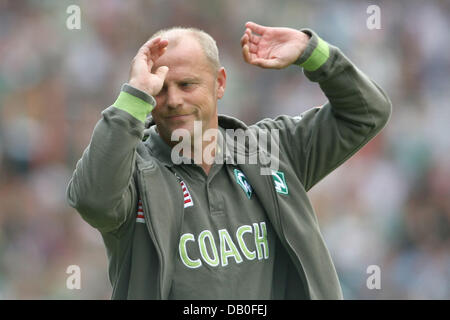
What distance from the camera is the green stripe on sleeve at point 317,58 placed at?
2.49 metres

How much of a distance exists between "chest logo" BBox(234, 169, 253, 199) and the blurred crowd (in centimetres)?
314

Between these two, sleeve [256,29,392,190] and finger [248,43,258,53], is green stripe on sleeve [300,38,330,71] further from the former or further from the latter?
finger [248,43,258,53]

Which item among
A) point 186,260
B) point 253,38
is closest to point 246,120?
point 253,38

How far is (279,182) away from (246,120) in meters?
3.90

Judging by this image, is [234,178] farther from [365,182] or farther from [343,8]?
[343,8]

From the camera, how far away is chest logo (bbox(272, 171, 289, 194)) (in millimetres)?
2379

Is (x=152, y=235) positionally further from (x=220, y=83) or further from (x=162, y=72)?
(x=220, y=83)

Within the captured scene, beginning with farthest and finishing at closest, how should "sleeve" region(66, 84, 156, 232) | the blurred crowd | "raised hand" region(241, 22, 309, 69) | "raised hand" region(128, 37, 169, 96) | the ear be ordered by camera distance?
1. the blurred crowd
2. the ear
3. "raised hand" region(241, 22, 309, 69)
4. "raised hand" region(128, 37, 169, 96)
5. "sleeve" region(66, 84, 156, 232)

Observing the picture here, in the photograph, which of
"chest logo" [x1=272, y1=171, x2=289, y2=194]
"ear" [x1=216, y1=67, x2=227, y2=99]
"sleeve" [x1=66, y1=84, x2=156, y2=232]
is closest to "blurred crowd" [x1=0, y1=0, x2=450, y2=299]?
"ear" [x1=216, y1=67, x2=227, y2=99]

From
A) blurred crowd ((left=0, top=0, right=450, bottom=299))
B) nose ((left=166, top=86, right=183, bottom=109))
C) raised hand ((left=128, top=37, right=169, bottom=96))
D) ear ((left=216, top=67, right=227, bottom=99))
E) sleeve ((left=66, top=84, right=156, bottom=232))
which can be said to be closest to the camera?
sleeve ((left=66, top=84, right=156, bottom=232))

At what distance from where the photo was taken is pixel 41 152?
5801 millimetres

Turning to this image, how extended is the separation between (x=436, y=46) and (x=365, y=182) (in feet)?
5.42

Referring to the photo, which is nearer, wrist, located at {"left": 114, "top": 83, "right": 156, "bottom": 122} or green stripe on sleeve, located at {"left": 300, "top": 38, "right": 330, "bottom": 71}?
wrist, located at {"left": 114, "top": 83, "right": 156, "bottom": 122}

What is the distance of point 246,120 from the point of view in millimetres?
Result: 6281
